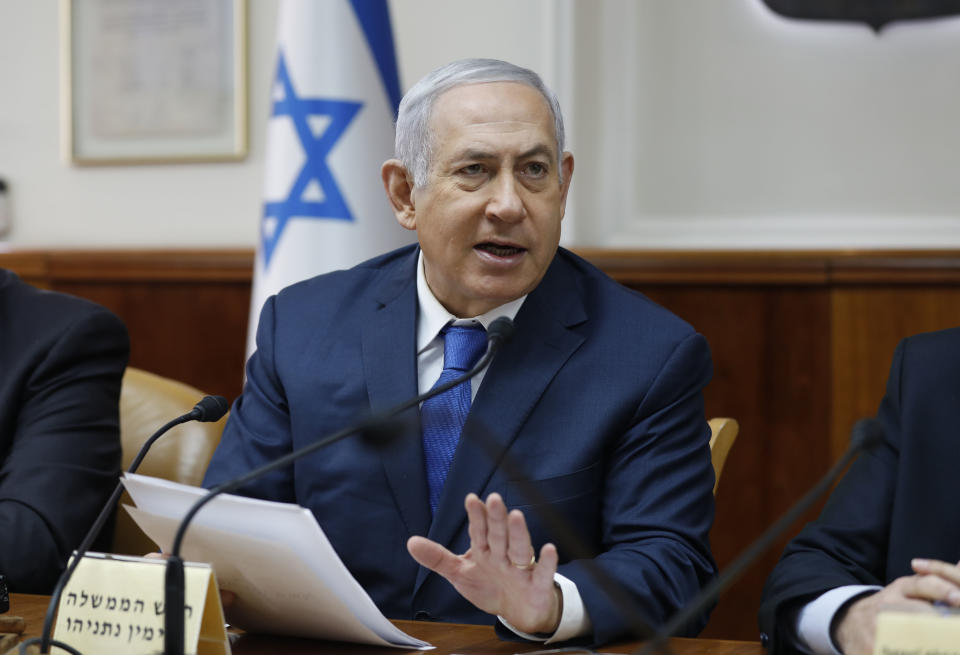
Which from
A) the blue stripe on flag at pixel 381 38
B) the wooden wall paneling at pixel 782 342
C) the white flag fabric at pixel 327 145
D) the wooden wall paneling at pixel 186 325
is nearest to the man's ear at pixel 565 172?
the white flag fabric at pixel 327 145

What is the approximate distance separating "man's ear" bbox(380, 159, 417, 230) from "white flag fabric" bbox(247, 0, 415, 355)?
972 mm

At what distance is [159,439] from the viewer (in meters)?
2.27

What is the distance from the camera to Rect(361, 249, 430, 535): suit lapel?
1717 millimetres

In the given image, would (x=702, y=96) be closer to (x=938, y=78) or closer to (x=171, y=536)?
(x=938, y=78)

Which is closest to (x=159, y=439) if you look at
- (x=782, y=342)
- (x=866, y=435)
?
(x=866, y=435)

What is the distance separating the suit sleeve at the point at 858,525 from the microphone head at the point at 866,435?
1.40 ft

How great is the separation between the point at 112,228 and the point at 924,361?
321 cm

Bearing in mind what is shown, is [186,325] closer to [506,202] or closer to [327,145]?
[327,145]

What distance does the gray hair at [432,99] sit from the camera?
178 centimetres

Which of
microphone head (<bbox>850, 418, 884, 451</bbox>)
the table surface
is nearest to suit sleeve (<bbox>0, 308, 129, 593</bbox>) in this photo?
the table surface

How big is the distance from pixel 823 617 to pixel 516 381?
0.59 metres

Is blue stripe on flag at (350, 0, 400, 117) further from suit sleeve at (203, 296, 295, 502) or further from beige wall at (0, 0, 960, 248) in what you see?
suit sleeve at (203, 296, 295, 502)

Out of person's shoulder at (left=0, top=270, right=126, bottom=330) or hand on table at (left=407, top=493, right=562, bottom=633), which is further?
person's shoulder at (left=0, top=270, right=126, bottom=330)

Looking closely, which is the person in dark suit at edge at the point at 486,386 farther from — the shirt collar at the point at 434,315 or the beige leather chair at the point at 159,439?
the beige leather chair at the point at 159,439
